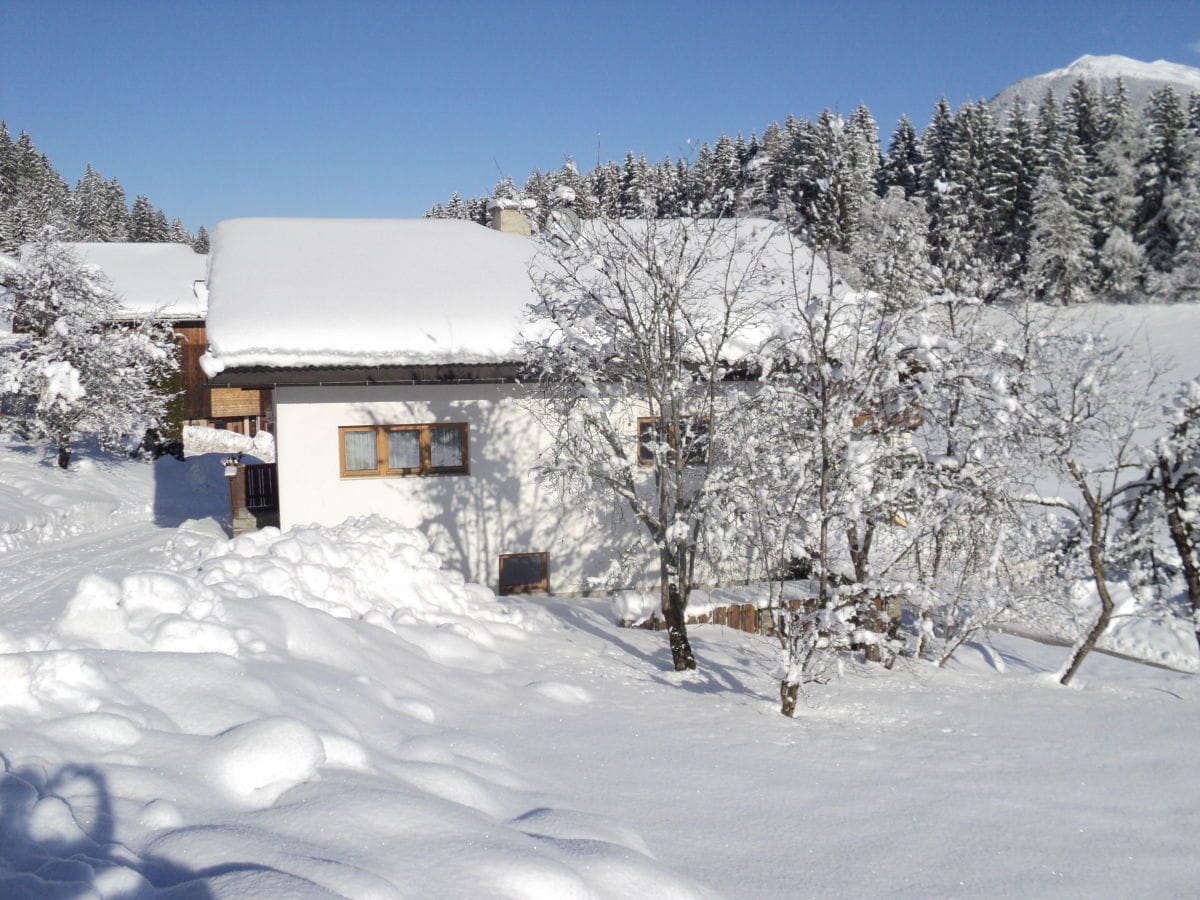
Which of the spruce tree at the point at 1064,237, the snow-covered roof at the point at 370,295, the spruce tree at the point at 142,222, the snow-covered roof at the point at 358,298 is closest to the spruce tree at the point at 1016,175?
the spruce tree at the point at 1064,237

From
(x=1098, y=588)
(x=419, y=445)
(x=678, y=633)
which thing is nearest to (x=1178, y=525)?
Answer: (x=1098, y=588)

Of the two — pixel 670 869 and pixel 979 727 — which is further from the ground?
pixel 670 869

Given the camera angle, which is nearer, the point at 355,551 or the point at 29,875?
the point at 29,875

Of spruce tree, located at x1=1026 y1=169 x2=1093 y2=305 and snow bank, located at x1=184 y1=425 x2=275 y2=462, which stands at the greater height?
spruce tree, located at x1=1026 y1=169 x2=1093 y2=305

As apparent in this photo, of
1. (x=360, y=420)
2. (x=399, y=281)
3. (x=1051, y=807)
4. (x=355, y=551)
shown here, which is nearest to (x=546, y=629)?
(x=355, y=551)

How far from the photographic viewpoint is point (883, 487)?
7656 mm

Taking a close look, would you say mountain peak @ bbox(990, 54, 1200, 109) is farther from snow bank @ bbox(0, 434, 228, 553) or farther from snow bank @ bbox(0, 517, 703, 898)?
snow bank @ bbox(0, 517, 703, 898)

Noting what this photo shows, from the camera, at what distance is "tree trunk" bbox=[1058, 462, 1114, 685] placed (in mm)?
9023

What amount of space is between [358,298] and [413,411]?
178 centimetres

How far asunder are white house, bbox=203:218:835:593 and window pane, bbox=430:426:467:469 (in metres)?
0.01

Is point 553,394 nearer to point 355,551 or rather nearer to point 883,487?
point 355,551

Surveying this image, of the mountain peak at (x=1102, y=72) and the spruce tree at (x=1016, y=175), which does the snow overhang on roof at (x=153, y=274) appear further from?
the mountain peak at (x=1102, y=72)

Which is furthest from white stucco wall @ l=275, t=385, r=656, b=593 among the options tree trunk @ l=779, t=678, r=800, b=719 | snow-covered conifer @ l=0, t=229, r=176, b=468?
snow-covered conifer @ l=0, t=229, r=176, b=468

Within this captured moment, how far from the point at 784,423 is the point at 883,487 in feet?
3.46
